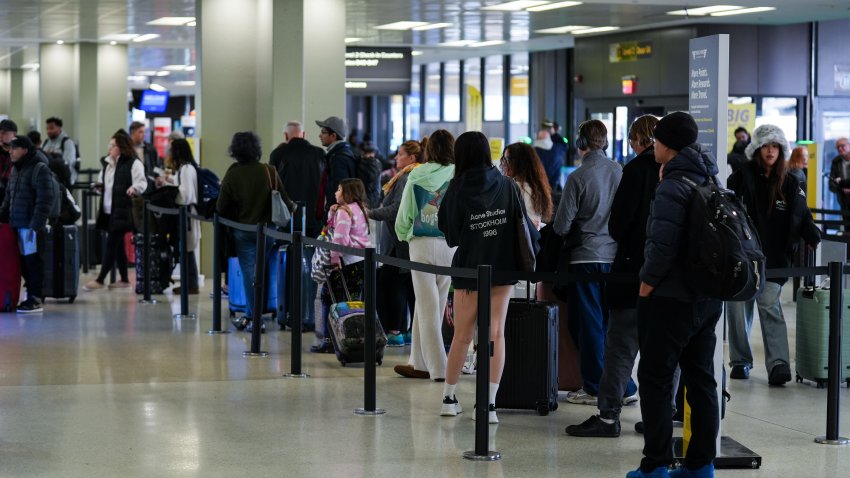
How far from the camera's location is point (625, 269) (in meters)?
6.73

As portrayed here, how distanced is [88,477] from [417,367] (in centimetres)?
328

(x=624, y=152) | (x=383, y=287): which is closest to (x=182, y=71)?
(x=624, y=152)

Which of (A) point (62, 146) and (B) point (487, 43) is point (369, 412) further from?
(B) point (487, 43)

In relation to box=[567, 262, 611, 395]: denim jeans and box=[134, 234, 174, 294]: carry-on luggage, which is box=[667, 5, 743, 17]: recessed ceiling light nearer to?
box=[134, 234, 174, 294]: carry-on luggage

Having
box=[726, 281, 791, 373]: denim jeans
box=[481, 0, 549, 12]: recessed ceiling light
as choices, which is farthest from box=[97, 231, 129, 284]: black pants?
box=[726, 281, 791, 373]: denim jeans

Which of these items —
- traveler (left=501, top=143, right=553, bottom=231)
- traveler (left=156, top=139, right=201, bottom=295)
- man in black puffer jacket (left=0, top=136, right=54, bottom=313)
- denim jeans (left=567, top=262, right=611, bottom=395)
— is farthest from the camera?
traveler (left=156, top=139, right=201, bottom=295)

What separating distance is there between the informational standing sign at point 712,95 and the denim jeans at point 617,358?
2.52ft

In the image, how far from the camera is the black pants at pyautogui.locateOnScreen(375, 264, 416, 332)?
10086 mm

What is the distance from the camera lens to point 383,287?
10.1m

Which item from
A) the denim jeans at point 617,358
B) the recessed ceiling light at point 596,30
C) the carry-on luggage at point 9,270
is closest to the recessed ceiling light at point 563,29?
the recessed ceiling light at point 596,30

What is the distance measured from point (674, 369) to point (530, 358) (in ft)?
5.97

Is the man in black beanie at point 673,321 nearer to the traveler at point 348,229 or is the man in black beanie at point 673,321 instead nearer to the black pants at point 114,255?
the traveler at point 348,229

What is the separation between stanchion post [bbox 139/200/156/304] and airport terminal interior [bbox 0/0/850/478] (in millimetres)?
249

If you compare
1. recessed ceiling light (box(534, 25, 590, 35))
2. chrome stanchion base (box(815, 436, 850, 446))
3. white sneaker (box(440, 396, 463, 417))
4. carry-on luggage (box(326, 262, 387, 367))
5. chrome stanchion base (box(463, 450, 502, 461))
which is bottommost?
chrome stanchion base (box(815, 436, 850, 446))
